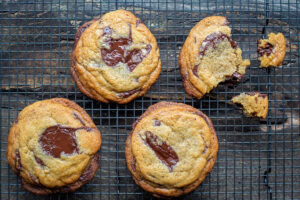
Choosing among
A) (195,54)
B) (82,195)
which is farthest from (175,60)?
(82,195)

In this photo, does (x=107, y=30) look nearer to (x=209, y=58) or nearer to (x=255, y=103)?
(x=209, y=58)

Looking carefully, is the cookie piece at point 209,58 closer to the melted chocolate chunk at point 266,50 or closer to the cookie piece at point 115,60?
the melted chocolate chunk at point 266,50

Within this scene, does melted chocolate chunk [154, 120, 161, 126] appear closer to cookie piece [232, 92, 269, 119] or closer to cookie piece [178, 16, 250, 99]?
cookie piece [178, 16, 250, 99]

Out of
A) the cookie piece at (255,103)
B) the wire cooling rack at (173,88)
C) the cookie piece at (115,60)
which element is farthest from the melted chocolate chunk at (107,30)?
the cookie piece at (255,103)

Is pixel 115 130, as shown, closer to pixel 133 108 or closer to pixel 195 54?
pixel 133 108

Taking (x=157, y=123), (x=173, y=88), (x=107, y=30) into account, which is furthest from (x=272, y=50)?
(x=107, y=30)

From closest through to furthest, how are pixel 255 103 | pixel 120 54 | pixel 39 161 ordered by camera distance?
pixel 39 161, pixel 120 54, pixel 255 103

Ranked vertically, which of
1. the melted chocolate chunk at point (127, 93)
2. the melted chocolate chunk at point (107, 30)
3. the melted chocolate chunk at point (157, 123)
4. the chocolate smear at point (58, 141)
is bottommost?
the chocolate smear at point (58, 141)
